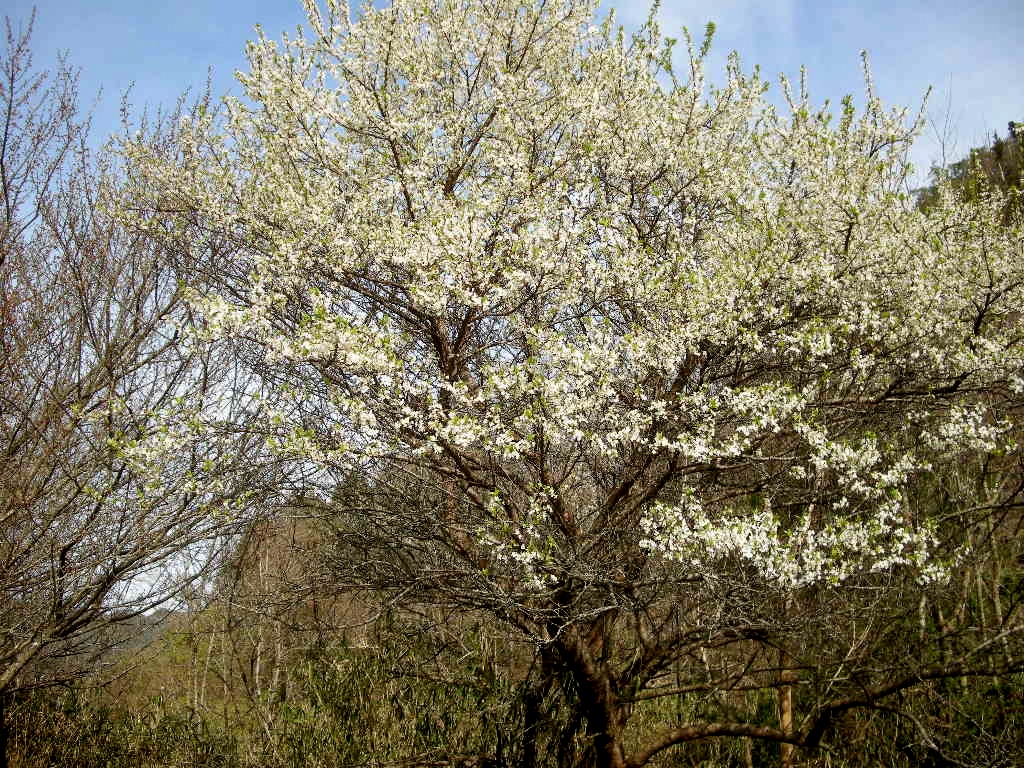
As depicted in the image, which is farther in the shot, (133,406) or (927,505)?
(927,505)

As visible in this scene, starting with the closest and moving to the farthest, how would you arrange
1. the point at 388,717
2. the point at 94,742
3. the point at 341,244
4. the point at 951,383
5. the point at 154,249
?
1. the point at 341,244
2. the point at 951,383
3. the point at 388,717
4. the point at 154,249
5. the point at 94,742

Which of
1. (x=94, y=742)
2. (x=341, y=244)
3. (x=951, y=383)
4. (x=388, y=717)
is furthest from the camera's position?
(x=94, y=742)

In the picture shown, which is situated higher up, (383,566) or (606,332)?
(606,332)

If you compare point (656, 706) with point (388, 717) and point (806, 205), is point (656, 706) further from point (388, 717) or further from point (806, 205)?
point (806, 205)

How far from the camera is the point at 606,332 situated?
493 cm

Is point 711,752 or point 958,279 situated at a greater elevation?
point 958,279

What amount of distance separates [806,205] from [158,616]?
7.23 meters

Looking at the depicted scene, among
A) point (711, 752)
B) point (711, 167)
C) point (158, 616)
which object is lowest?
point (711, 752)

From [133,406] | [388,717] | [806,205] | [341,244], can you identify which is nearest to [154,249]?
[133,406]

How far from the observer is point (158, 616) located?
7133mm

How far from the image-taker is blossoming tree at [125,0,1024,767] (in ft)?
14.5

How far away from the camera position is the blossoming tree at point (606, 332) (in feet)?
14.5

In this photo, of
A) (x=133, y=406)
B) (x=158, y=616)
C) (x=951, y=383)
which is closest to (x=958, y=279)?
(x=951, y=383)

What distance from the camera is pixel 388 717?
6.07 metres
